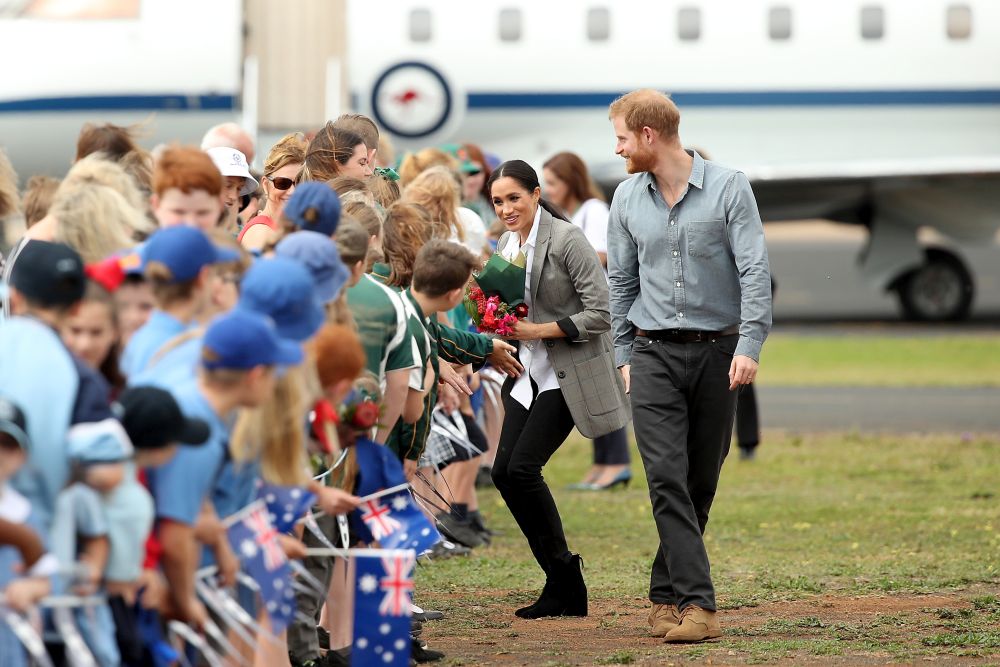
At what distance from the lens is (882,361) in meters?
18.4

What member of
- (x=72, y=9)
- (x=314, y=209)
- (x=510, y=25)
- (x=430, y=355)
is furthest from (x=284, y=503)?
(x=510, y=25)

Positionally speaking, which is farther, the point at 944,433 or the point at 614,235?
the point at 944,433

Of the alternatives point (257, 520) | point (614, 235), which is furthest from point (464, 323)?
point (257, 520)

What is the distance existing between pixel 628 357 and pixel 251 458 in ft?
9.88

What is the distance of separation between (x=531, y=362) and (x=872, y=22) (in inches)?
603

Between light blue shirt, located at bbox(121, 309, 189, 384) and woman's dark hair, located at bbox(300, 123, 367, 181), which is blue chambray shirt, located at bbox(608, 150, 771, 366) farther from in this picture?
light blue shirt, located at bbox(121, 309, 189, 384)

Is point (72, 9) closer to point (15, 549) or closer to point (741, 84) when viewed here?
point (741, 84)

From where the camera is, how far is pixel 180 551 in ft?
12.8

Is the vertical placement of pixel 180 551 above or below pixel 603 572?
above

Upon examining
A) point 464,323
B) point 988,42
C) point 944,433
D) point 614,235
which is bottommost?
point 944,433

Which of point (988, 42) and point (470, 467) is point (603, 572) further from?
point (988, 42)

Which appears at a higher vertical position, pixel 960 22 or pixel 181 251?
pixel 960 22

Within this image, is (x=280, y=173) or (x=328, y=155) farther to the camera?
(x=280, y=173)

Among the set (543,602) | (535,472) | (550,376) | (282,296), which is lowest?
(543,602)
